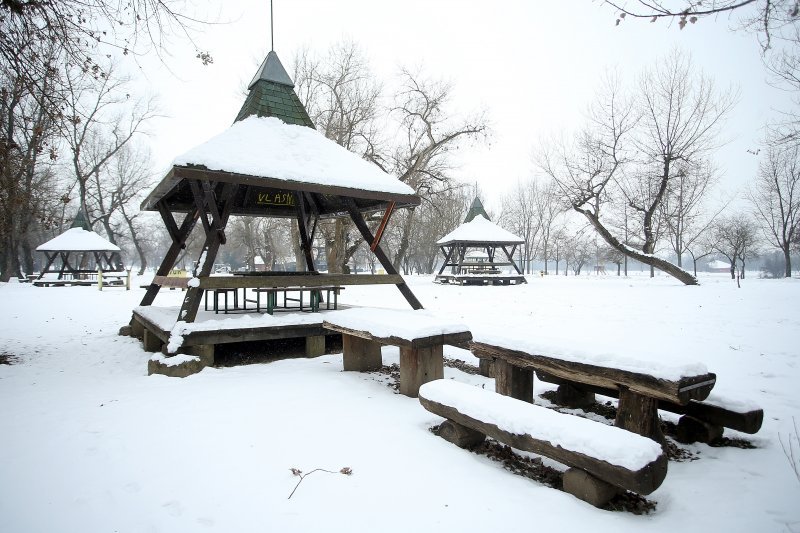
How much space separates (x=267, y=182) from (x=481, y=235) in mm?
21022

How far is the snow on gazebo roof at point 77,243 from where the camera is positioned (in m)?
24.2

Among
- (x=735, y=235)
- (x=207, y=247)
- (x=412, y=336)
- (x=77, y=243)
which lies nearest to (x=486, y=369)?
(x=412, y=336)

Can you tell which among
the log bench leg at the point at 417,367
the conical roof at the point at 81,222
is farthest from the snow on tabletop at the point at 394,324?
the conical roof at the point at 81,222

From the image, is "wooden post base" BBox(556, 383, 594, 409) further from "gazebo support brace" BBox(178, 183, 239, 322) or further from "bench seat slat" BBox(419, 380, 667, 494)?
"gazebo support brace" BBox(178, 183, 239, 322)

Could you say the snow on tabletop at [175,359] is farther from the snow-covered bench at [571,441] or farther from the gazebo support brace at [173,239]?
the snow-covered bench at [571,441]

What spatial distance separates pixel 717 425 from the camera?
3658mm

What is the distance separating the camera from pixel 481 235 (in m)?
26.1

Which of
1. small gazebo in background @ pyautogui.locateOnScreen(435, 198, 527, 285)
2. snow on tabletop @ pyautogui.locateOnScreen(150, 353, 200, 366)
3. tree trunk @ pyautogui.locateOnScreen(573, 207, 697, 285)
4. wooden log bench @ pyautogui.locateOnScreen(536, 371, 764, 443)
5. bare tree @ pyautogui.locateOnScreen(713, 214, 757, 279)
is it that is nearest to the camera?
wooden log bench @ pyautogui.locateOnScreen(536, 371, 764, 443)

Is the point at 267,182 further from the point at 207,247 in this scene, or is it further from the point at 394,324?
the point at 394,324

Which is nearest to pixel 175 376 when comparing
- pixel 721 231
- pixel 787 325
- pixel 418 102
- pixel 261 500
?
pixel 261 500

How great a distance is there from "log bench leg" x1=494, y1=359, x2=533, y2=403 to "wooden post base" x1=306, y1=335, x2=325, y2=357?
3.40 m

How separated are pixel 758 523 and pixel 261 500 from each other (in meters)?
3.01

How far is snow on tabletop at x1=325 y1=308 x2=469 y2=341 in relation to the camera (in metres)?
4.58

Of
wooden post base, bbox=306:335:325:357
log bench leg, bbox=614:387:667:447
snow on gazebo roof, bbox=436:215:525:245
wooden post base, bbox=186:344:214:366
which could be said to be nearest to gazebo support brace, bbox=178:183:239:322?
→ wooden post base, bbox=186:344:214:366
